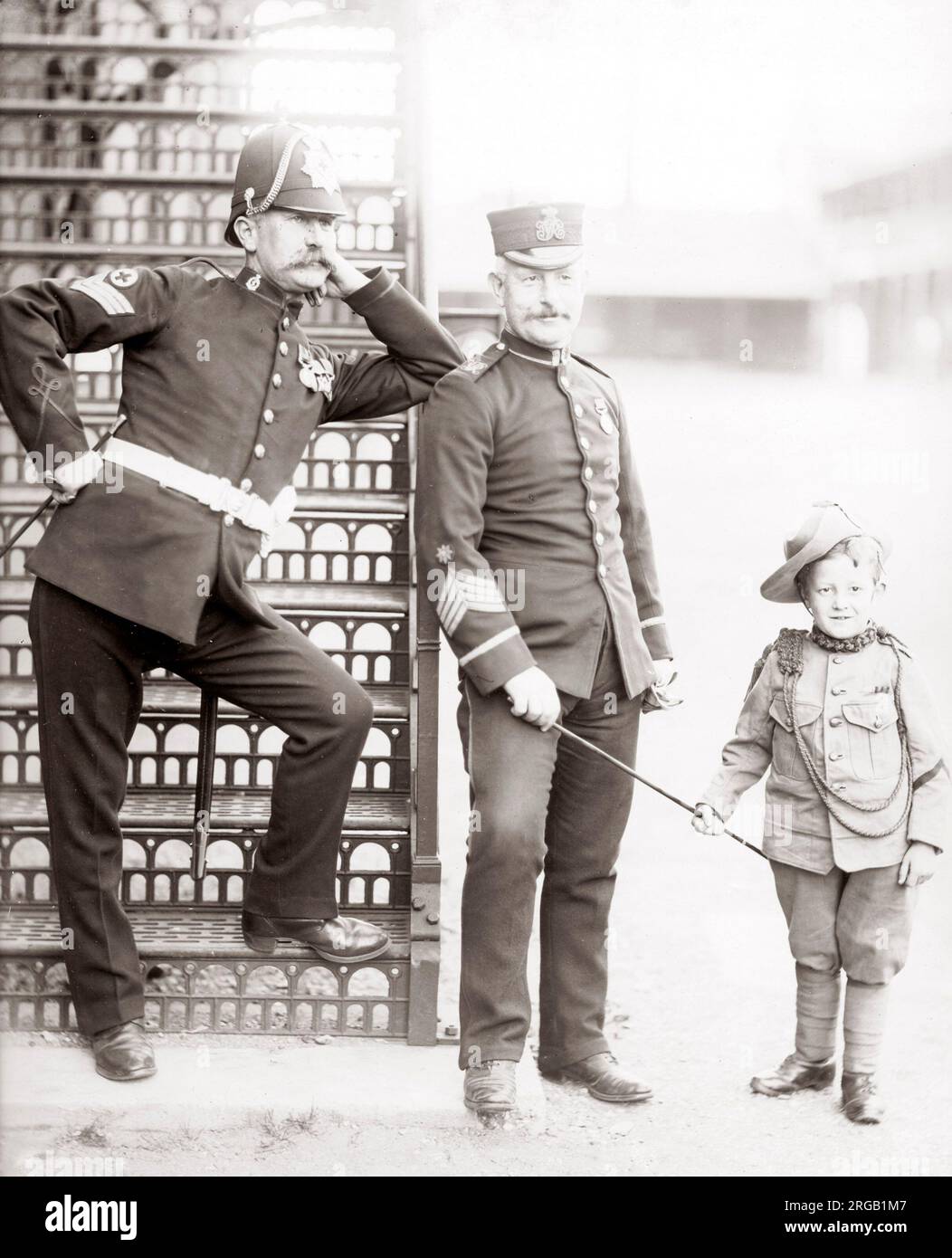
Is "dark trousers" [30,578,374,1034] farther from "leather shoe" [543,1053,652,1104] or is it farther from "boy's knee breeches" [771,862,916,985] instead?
"boy's knee breeches" [771,862,916,985]

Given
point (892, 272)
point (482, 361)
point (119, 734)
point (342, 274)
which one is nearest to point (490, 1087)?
point (119, 734)

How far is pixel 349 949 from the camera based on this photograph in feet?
11.9

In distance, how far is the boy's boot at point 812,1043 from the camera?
11.7ft

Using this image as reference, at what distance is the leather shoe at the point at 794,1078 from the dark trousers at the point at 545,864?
1.32ft

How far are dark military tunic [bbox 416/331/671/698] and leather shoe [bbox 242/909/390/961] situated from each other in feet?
2.50

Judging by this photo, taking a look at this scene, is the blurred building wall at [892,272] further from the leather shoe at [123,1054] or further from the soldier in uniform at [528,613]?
the leather shoe at [123,1054]

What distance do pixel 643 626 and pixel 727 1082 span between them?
3.81 ft

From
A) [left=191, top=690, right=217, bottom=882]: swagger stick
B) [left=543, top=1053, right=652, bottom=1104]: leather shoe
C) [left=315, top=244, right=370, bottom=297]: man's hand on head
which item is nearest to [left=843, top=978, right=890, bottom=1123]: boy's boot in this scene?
[left=543, top=1053, right=652, bottom=1104]: leather shoe

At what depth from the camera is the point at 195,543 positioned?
3.39 m

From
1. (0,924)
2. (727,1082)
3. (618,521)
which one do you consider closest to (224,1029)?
(0,924)

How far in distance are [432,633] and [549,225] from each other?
1.03m

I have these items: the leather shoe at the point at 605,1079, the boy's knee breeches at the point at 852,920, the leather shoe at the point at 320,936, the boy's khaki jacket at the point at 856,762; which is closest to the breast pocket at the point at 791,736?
the boy's khaki jacket at the point at 856,762

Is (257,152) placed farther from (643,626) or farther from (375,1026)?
(375,1026)

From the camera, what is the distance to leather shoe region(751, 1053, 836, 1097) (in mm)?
3566
